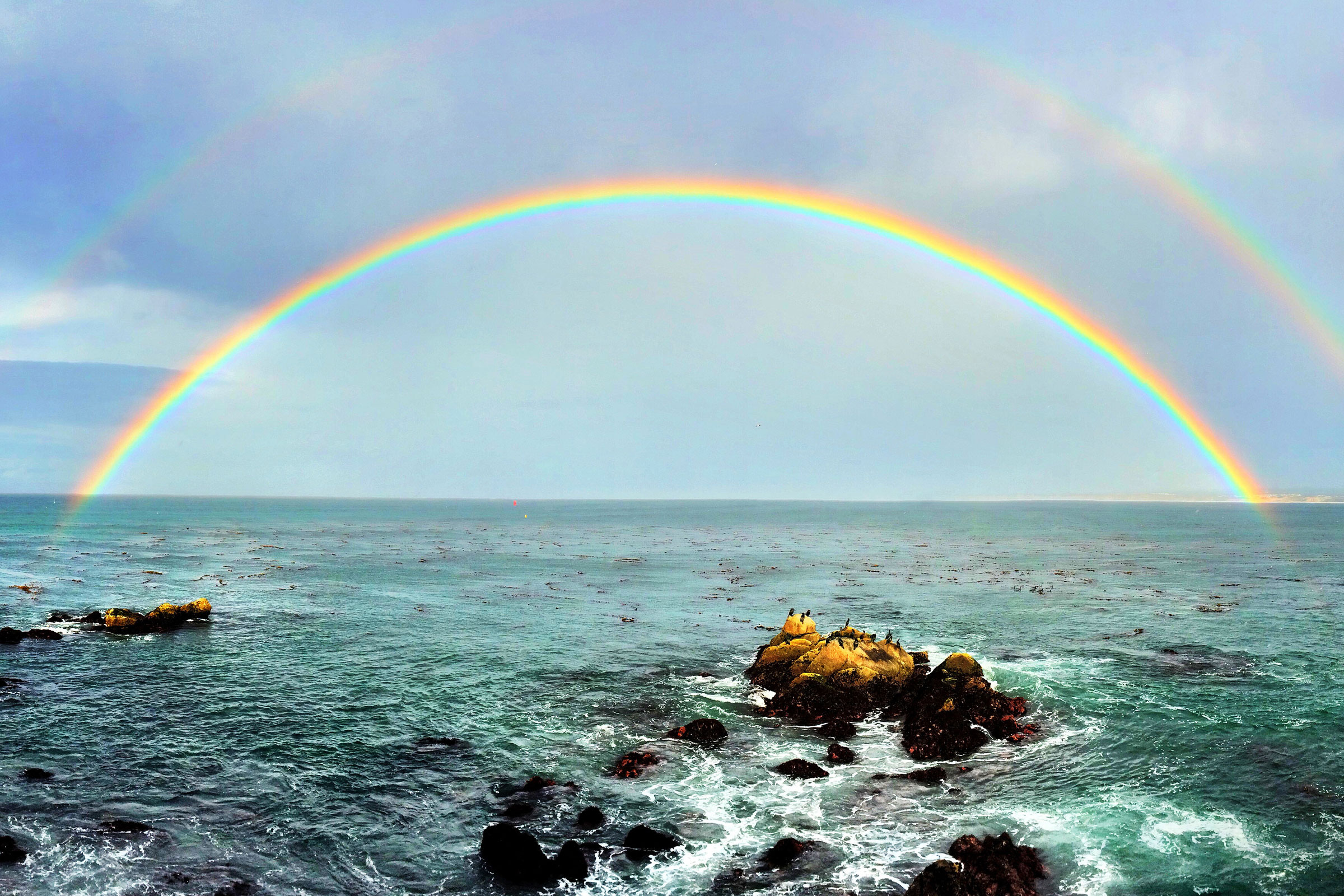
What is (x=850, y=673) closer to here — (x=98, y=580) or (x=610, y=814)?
(x=610, y=814)

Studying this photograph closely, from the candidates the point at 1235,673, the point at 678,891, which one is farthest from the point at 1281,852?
the point at 1235,673

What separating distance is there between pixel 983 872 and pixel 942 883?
6.36 ft

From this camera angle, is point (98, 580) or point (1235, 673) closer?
point (1235, 673)

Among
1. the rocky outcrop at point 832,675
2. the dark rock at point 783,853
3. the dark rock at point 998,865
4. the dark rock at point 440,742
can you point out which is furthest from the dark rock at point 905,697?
the dark rock at point 440,742

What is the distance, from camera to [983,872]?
2744 centimetres

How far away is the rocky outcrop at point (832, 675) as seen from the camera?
50.0m

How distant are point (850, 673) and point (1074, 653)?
25063mm

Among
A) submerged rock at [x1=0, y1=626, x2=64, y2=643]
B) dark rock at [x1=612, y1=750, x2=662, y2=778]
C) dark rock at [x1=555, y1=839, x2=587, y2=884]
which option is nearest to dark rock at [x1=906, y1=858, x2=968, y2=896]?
dark rock at [x1=555, y1=839, x2=587, y2=884]

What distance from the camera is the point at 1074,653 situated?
213ft

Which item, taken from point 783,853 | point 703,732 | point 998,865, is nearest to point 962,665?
point 703,732

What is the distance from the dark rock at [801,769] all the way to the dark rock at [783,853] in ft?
25.2

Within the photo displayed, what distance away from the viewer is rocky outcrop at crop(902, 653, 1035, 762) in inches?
1689

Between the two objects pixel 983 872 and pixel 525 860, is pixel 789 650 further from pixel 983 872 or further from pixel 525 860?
pixel 525 860

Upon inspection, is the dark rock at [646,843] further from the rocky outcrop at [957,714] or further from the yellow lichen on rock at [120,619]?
the yellow lichen on rock at [120,619]
